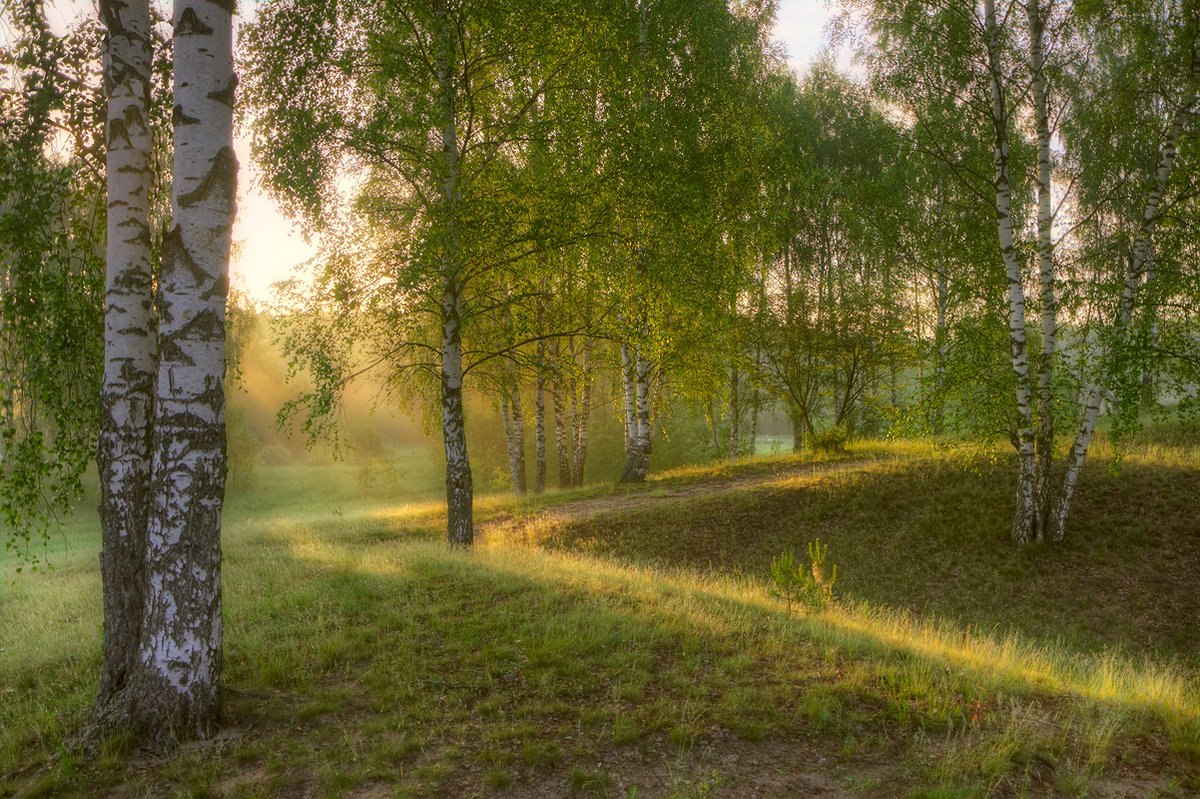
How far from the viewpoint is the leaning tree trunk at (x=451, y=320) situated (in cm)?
1033

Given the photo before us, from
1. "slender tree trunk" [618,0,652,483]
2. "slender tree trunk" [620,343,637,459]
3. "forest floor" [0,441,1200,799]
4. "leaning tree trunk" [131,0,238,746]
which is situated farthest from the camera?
"slender tree trunk" [620,343,637,459]

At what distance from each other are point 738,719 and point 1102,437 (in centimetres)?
1677

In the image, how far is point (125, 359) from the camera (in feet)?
17.8

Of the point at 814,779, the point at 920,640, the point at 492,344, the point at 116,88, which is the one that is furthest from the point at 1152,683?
the point at 492,344

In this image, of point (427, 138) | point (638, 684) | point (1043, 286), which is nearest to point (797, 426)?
point (1043, 286)

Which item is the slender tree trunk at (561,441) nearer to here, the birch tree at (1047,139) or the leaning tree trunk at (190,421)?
the birch tree at (1047,139)

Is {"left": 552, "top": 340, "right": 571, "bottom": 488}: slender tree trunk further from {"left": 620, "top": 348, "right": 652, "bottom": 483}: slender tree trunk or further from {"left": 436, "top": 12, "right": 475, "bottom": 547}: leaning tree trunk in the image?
{"left": 436, "top": 12, "right": 475, "bottom": 547}: leaning tree trunk

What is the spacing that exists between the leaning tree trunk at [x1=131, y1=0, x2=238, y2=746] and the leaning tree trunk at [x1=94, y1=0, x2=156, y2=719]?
24.5 inches

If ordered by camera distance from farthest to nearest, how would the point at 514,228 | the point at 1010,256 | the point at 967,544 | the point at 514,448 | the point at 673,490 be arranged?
1. the point at 514,448
2. the point at 673,490
3. the point at 967,544
4. the point at 1010,256
5. the point at 514,228

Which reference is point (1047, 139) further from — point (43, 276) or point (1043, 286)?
point (43, 276)

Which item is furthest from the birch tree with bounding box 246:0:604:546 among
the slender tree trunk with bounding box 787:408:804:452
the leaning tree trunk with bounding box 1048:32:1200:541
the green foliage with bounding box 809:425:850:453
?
the slender tree trunk with bounding box 787:408:804:452

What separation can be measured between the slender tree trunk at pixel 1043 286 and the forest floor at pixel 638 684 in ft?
3.57

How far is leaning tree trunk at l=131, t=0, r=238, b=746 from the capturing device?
492 cm

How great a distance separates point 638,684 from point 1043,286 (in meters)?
10.4
